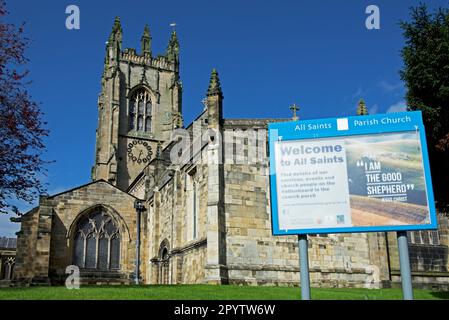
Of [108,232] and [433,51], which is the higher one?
[433,51]

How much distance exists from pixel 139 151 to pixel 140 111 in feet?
16.6

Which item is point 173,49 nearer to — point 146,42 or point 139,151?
point 146,42

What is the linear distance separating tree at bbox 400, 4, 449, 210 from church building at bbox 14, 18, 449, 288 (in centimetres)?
579

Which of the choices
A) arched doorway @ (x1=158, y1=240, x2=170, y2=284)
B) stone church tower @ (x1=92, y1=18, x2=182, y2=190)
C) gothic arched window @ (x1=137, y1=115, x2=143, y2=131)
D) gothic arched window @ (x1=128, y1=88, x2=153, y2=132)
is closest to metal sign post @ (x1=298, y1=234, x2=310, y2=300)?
arched doorway @ (x1=158, y1=240, x2=170, y2=284)

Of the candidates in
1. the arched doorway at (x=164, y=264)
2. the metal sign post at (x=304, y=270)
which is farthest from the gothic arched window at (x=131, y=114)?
the metal sign post at (x=304, y=270)

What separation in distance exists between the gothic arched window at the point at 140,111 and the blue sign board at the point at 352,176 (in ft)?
143

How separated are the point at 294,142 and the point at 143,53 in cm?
4818

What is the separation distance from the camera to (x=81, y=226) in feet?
105

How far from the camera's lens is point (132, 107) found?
2114 inches

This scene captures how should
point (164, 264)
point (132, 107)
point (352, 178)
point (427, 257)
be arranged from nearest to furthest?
1. point (352, 178)
2. point (427, 257)
3. point (164, 264)
4. point (132, 107)

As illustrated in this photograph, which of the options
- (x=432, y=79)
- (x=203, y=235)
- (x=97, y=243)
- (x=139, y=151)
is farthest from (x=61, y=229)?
(x=432, y=79)
